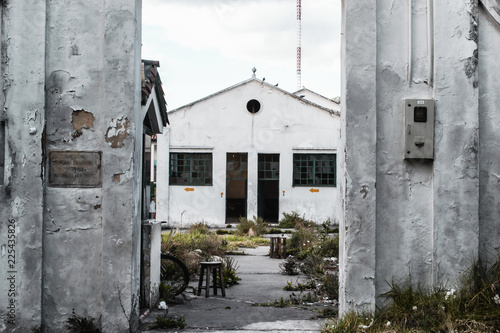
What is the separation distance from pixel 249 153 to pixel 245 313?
15.8m

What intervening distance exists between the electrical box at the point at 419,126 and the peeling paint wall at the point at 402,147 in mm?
78

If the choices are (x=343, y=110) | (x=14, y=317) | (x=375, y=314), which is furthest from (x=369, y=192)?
(x=14, y=317)

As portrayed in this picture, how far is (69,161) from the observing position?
5520mm

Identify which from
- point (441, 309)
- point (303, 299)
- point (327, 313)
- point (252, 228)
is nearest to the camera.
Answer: point (441, 309)

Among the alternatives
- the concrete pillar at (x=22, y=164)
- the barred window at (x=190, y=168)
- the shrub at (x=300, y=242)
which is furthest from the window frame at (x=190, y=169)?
the concrete pillar at (x=22, y=164)

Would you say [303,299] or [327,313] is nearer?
[327,313]

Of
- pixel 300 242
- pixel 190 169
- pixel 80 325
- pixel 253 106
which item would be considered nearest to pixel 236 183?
pixel 190 169

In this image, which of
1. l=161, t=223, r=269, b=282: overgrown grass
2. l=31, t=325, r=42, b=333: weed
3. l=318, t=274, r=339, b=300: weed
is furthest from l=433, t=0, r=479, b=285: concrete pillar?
l=31, t=325, r=42, b=333: weed

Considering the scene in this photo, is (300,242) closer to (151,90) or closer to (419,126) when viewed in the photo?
(151,90)

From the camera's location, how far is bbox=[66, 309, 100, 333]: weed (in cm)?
537

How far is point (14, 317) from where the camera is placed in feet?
17.5

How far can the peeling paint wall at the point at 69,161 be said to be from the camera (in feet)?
17.6

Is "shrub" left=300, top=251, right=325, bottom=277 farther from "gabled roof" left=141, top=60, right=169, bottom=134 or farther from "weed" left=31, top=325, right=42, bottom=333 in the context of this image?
"weed" left=31, top=325, right=42, bottom=333

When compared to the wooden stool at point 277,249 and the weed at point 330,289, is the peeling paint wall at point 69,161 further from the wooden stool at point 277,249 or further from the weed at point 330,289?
the wooden stool at point 277,249
